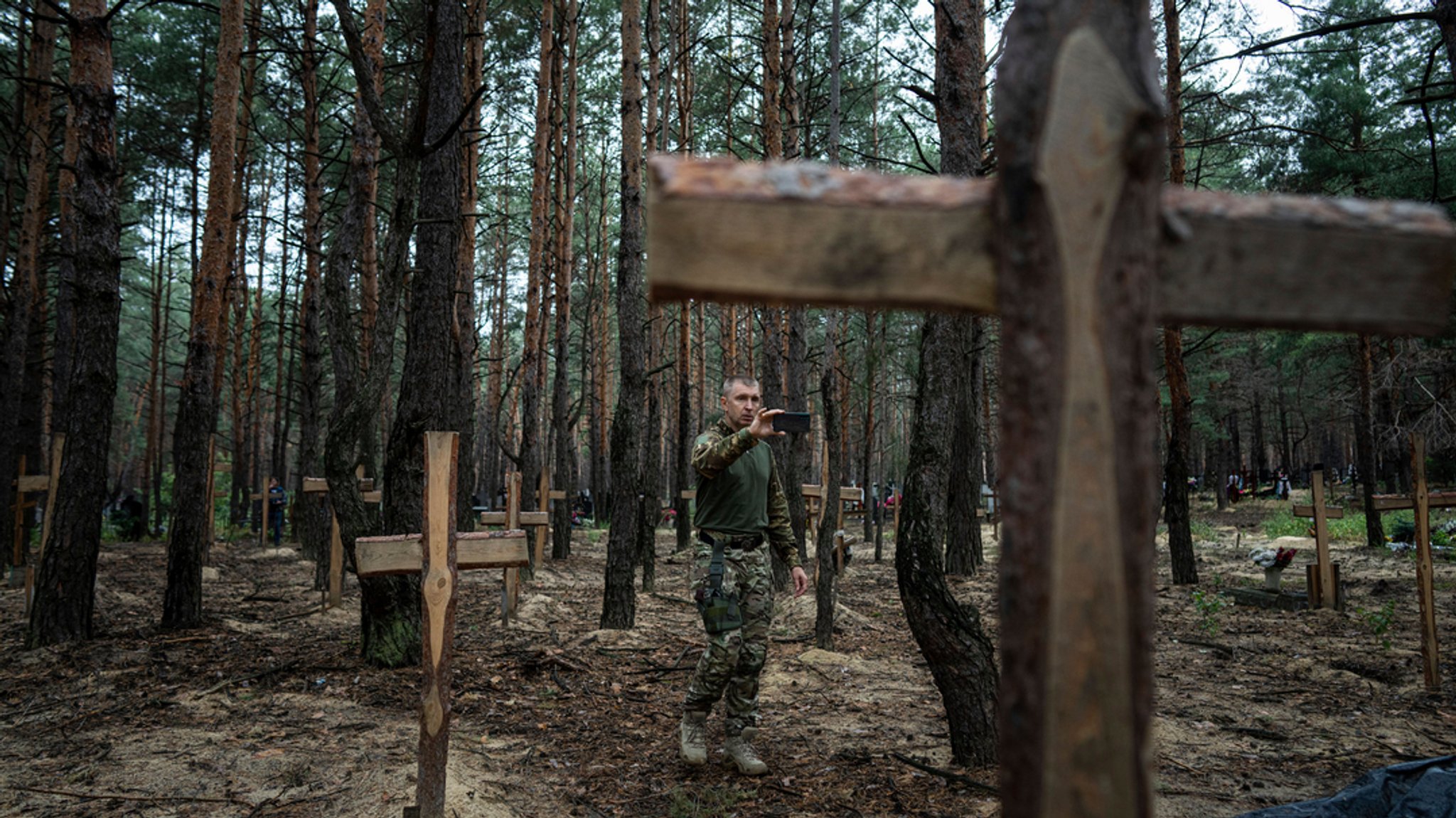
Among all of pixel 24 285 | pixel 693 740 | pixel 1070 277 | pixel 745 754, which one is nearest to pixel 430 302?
pixel 693 740

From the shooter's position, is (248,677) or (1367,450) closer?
(248,677)

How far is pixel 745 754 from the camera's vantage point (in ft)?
14.1

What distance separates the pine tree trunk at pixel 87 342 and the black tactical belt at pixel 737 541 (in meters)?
5.02

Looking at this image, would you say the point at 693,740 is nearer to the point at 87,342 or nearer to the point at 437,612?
the point at 437,612

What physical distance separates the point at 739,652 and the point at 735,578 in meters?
0.39

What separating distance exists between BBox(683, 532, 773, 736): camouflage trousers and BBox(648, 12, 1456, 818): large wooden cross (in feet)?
11.1

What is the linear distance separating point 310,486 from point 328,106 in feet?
43.1

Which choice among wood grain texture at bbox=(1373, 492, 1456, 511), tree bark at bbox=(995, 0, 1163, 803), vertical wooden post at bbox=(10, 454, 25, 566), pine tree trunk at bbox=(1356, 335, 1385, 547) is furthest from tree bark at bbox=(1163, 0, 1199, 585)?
vertical wooden post at bbox=(10, 454, 25, 566)

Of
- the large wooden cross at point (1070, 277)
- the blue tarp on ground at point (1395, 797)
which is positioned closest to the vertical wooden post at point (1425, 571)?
the blue tarp on ground at point (1395, 797)

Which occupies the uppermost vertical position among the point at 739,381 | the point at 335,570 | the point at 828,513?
the point at 739,381

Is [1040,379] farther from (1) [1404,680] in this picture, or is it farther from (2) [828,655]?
(1) [1404,680]

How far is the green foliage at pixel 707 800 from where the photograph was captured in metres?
3.79

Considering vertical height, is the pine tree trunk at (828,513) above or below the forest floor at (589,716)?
above

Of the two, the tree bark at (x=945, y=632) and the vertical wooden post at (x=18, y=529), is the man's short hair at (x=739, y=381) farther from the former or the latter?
the vertical wooden post at (x=18, y=529)
